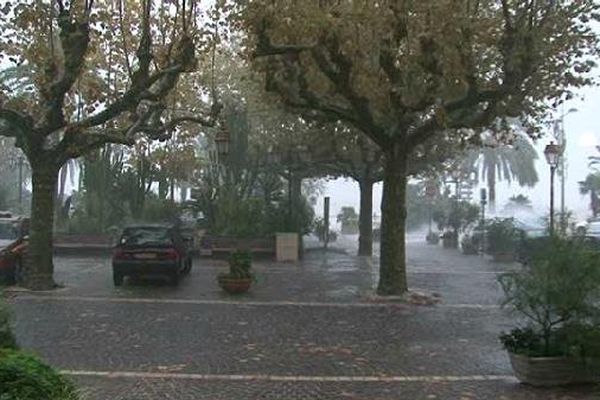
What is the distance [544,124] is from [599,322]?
13241 millimetres

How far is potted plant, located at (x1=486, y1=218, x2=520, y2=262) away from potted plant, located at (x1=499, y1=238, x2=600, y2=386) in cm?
2208

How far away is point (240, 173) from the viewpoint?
33469 mm

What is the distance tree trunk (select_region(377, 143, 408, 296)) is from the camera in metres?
18.0

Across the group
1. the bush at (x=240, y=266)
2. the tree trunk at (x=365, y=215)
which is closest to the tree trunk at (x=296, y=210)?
the tree trunk at (x=365, y=215)

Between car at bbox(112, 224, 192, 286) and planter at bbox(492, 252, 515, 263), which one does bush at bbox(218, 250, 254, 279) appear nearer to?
car at bbox(112, 224, 192, 286)

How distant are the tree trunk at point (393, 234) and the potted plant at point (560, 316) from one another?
8.64 m

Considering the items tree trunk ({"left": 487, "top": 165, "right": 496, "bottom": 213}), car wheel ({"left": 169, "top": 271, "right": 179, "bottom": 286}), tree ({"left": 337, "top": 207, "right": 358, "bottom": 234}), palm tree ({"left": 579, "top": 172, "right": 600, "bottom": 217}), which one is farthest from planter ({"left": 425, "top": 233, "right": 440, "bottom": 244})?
car wheel ({"left": 169, "top": 271, "right": 179, "bottom": 286})

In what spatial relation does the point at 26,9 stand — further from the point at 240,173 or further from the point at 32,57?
the point at 240,173

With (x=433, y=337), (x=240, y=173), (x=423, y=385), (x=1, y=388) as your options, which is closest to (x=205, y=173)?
(x=240, y=173)

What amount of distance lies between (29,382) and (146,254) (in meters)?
15.4

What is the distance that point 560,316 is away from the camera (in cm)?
902

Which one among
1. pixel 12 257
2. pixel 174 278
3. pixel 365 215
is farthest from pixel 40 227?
pixel 365 215

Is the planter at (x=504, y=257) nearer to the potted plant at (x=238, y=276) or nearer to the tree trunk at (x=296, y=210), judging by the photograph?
the tree trunk at (x=296, y=210)

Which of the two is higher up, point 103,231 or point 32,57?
point 32,57
